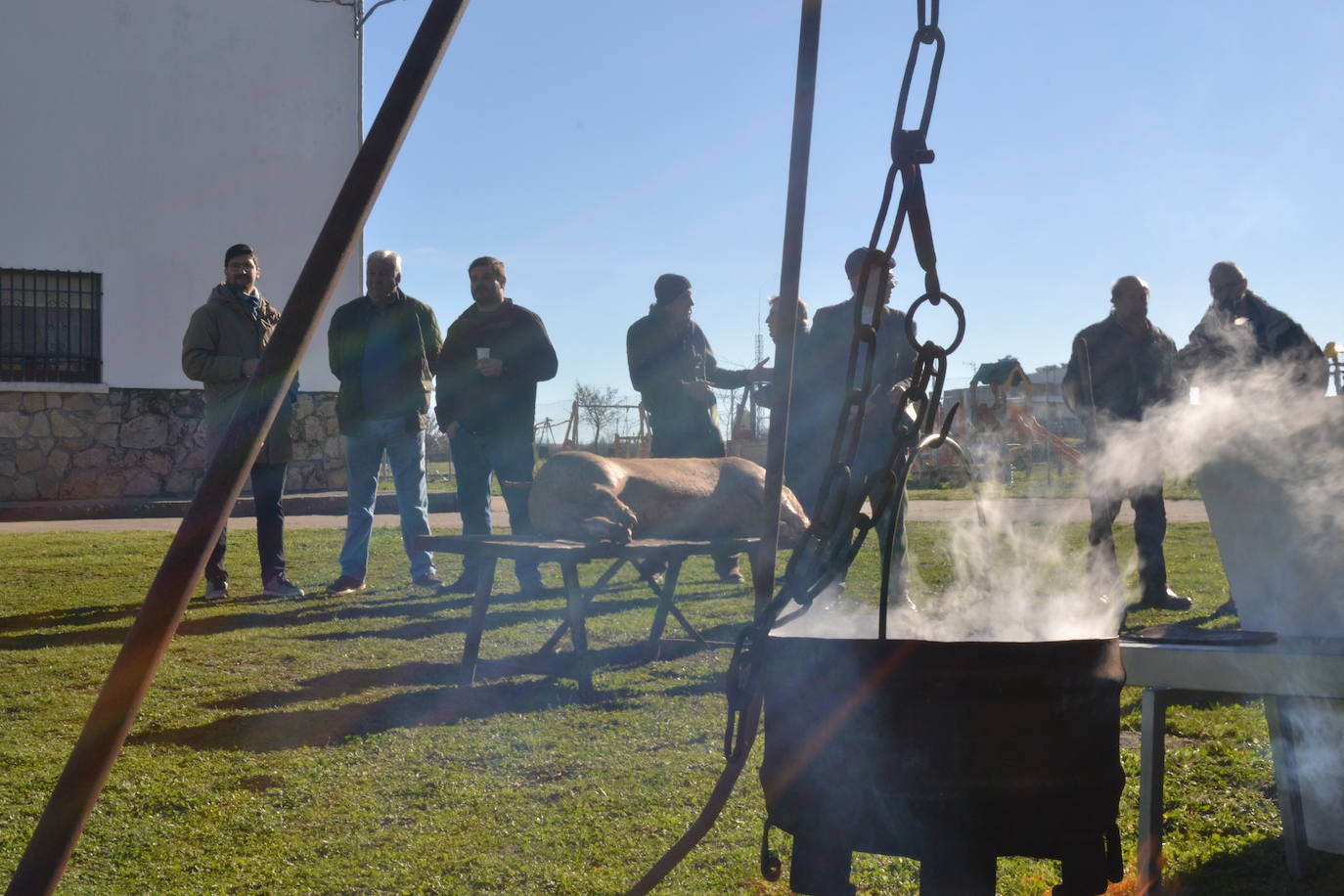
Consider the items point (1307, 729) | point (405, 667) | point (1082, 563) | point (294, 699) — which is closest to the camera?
point (1307, 729)

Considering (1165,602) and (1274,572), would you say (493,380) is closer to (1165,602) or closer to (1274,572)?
(1165,602)

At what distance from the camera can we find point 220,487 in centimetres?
163

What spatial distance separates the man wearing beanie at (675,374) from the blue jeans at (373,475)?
52.2 inches

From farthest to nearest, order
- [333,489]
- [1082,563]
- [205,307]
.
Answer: [333,489] → [1082,563] → [205,307]

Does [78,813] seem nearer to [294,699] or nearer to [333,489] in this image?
[294,699]

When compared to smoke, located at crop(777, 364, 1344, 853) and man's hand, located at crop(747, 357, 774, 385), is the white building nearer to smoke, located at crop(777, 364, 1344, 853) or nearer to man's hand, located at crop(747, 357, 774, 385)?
man's hand, located at crop(747, 357, 774, 385)

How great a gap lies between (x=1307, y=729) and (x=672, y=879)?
1.41 metres

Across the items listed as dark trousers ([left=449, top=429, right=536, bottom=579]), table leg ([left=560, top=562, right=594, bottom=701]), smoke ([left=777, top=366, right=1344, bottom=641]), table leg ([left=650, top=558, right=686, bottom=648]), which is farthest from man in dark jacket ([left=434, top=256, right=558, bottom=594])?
smoke ([left=777, top=366, right=1344, bottom=641])

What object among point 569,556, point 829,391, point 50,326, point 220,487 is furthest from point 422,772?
point 50,326

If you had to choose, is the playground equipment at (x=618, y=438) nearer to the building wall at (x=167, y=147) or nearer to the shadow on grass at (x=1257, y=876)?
the building wall at (x=167, y=147)

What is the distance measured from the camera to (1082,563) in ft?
23.6

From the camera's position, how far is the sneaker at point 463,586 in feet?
22.3

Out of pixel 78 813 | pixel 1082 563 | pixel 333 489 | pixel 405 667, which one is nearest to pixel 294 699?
pixel 405 667

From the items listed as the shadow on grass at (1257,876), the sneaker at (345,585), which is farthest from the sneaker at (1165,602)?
the sneaker at (345,585)
